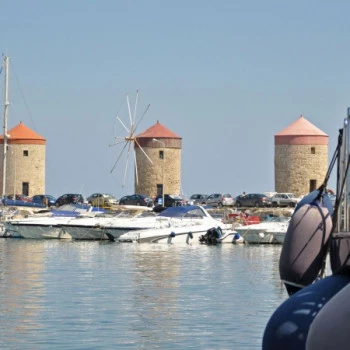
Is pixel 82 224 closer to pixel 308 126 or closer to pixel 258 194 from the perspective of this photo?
pixel 258 194

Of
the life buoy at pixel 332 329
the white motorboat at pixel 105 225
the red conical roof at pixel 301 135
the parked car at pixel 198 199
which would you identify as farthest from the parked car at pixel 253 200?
the life buoy at pixel 332 329

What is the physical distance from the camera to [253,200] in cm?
6975

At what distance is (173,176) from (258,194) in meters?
13.1

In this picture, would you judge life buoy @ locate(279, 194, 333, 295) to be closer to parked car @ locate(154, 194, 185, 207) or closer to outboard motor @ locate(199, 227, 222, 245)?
outboard motor @ locate(199, 227, 222, 245)

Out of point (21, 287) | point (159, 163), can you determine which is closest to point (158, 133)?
point (159, 163)

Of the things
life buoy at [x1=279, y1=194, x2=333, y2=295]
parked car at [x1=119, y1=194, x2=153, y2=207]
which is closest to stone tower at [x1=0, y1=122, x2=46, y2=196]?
parked car at [x1=119, y1=194, x2=153, y2=207]

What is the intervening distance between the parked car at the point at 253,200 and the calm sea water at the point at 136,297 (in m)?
28.9

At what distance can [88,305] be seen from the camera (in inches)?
863

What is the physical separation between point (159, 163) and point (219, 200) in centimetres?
1105

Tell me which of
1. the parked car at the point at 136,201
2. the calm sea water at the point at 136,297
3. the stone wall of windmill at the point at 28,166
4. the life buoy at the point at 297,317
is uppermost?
the stone wall of windmill at the point at 28,166

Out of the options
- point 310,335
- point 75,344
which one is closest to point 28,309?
point 75,344

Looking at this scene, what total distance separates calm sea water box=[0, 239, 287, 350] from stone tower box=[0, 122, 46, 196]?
144 feet

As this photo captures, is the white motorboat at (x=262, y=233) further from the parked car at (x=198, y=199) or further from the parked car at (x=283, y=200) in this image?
the parked car at (x=198, y=199)

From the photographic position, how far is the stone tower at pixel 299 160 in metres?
80.0
